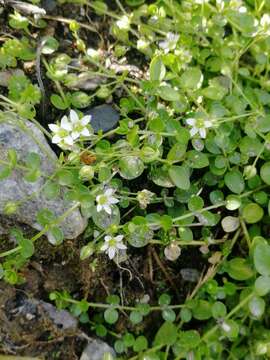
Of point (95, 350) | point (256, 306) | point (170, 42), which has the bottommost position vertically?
point (95, 350)

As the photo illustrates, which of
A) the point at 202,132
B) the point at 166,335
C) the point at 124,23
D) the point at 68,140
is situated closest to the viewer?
the point at 68,140

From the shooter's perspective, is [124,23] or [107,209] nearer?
[107,209]

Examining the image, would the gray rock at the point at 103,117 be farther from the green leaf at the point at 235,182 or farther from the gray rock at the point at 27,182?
the green leaf at the point at 235,182

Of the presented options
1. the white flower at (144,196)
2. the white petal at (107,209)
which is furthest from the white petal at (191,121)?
the white petal at (107,209)

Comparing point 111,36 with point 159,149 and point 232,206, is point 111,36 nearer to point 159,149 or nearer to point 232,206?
point 159,149

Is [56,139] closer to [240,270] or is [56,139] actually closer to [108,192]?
[108,192]

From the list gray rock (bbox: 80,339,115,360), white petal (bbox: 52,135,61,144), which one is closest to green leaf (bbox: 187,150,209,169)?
white petal (bbox: 52,135,61,144)

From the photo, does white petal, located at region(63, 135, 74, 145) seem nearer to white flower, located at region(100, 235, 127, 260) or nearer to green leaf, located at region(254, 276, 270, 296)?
white flower, located at region(100, 235, 127, 260)

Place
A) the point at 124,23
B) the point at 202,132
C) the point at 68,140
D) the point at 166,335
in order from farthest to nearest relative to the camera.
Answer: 1. the point at 124,23
2. the point at 166,335
3. the point at 202,132
4. the point at 68,140

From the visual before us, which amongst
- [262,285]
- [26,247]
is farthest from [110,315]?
[262,285]
